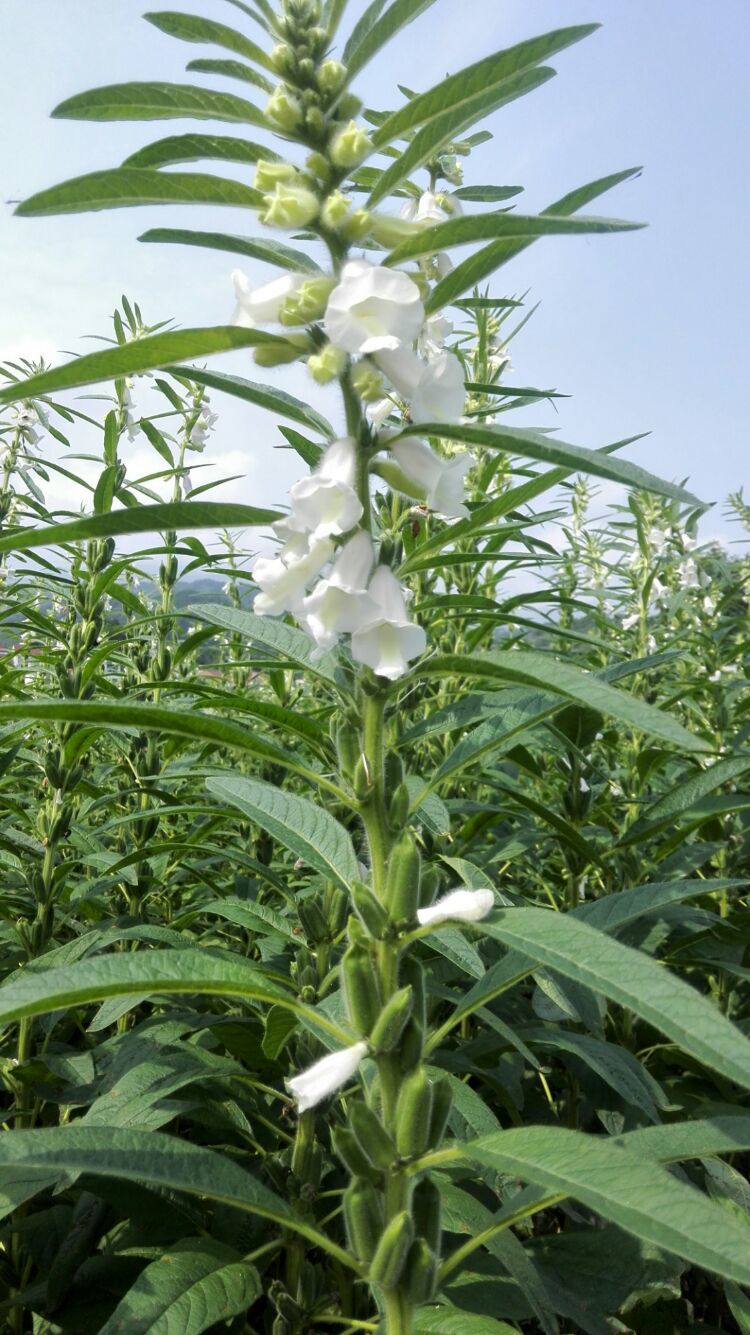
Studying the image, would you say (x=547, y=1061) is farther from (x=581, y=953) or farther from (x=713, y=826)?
(x=581, y=953)

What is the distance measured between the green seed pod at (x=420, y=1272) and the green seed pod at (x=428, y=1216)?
58 mm

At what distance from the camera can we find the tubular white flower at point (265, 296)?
1299mm

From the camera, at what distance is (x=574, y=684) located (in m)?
1.04

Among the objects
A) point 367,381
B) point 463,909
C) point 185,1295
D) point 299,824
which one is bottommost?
point 185,1295

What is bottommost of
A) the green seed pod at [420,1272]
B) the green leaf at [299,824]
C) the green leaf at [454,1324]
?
the green leaf at [454,1324]

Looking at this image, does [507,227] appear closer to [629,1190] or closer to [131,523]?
[131,523]

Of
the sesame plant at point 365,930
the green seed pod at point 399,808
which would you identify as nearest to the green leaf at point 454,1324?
the sesame plant at point 365,930

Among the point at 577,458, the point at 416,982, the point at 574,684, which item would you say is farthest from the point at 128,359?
the point at 416,982

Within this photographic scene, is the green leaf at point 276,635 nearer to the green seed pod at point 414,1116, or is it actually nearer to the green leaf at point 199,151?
the green seed pod at point 414,1116

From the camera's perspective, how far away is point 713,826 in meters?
3.51

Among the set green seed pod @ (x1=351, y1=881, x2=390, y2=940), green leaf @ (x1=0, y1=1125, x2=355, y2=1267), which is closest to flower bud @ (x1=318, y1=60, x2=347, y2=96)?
green seed pod @ (x1=351, y1=881, x2=390, y2=940)

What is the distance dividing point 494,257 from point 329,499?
0.39m

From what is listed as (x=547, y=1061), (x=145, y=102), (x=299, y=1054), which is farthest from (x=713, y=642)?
(x=145, y=102)

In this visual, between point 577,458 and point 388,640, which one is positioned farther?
point 388,640
